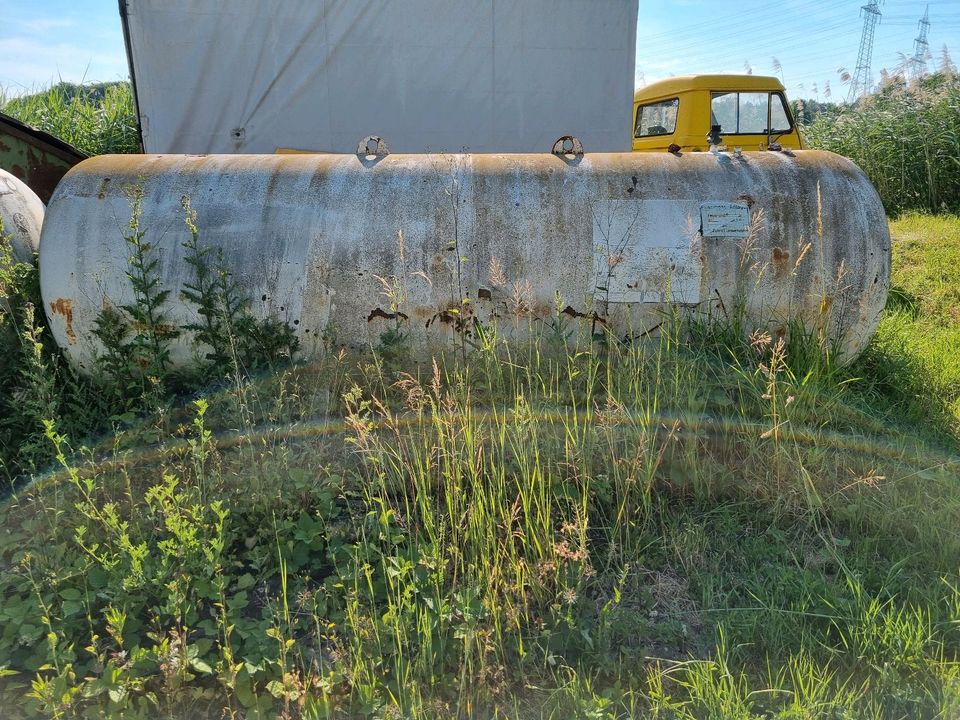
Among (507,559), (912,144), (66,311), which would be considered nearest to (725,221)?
(507,559)

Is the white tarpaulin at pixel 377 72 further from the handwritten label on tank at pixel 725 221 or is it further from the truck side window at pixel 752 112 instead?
the handwritten label on tank at pixel 725 221

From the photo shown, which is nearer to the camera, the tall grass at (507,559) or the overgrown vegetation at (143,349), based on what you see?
the tall grass at (507,559)

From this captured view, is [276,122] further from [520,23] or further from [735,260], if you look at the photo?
[735,260]

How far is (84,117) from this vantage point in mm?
9875

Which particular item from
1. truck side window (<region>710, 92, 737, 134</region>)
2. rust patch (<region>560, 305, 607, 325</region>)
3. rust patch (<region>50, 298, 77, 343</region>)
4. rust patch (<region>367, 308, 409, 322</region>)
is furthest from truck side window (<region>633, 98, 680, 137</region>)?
rust patch (<region>50, 298, 77, 343</region>)

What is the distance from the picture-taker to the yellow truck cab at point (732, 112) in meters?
8.30

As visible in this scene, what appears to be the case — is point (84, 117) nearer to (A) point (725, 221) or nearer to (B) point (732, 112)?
(B) point (732, 112)

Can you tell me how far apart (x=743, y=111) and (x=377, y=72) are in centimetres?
442

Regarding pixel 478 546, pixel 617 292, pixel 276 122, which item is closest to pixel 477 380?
pixel 617 292

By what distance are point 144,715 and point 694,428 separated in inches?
89.1

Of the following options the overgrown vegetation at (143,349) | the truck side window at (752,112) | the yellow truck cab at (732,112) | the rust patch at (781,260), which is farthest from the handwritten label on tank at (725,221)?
the truck side window at (752,112)

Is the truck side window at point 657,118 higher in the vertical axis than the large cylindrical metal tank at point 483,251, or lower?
higher

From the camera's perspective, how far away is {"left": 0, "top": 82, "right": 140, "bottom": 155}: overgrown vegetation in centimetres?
948

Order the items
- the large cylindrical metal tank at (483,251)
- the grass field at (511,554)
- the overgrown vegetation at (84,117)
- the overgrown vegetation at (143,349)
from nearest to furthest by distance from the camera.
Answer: the grass field at (511,554), the overgrown vegetation at (143,349), the large cylindrical metal tank at (483,251), the overgrown vegetation at (84,117)
